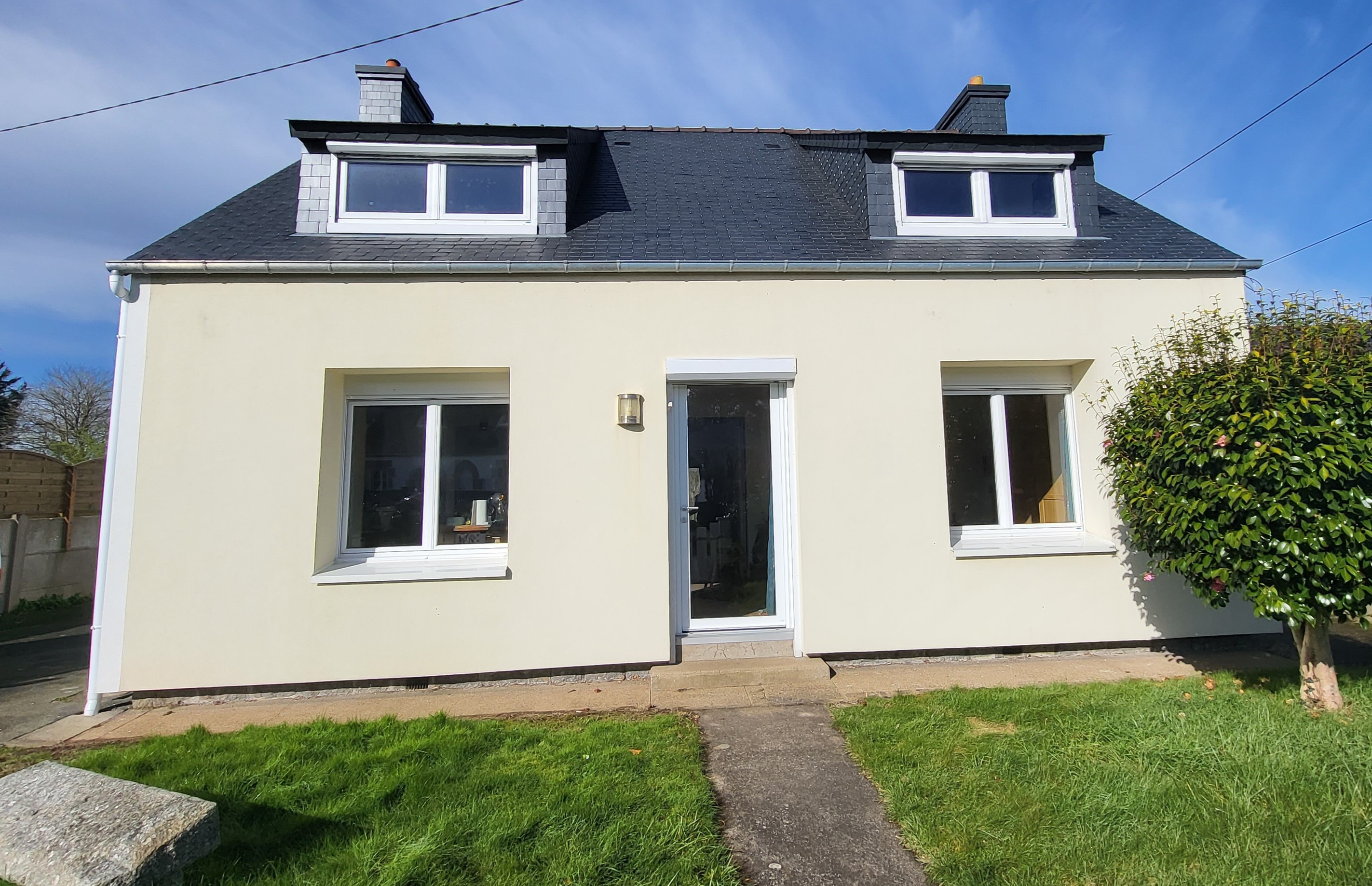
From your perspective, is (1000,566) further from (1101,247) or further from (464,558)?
(464,558)

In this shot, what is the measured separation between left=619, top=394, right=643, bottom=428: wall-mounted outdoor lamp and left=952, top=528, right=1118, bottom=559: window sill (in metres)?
2.94

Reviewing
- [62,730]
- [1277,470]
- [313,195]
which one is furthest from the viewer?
[313,195]

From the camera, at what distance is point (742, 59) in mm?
7305

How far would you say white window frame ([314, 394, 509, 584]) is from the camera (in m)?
5.09

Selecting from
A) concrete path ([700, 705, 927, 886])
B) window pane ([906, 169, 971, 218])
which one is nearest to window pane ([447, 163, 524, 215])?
→ window pane ([906, 169, 971, 218])

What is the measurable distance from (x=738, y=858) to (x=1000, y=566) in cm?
371

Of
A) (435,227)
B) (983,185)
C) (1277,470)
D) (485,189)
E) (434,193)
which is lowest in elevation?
(1277,470)

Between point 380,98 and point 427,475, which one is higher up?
point 380,98

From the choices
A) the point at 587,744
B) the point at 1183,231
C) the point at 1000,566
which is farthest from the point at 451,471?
the point at 1183,231

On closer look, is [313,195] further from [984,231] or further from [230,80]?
[984,231]

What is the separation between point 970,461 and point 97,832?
236 inches

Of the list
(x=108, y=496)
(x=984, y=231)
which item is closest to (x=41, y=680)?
(x=108, y=496)

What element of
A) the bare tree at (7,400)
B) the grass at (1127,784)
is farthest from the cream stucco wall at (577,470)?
the bare tree at (7,400)

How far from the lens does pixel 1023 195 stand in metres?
6.82
